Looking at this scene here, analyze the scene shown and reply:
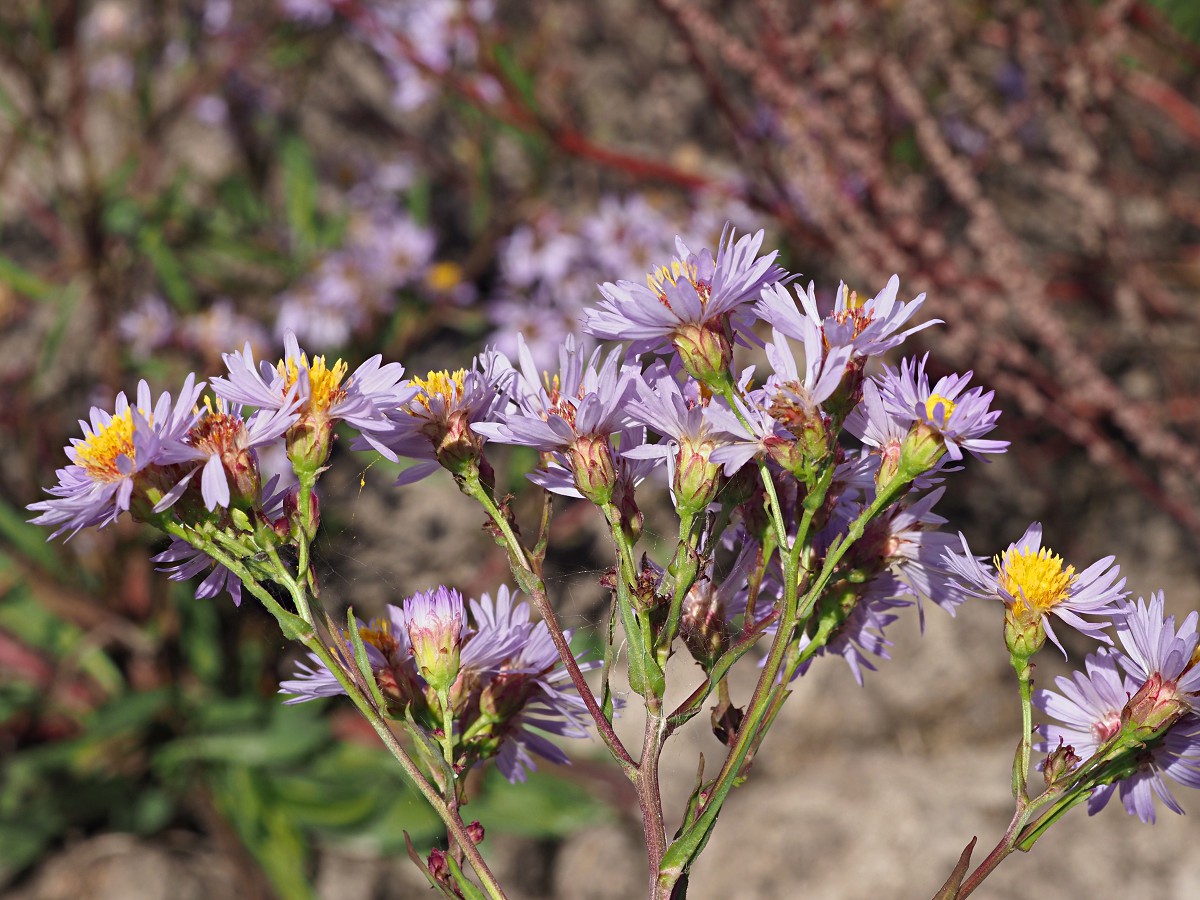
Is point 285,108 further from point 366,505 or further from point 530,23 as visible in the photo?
point 366,505

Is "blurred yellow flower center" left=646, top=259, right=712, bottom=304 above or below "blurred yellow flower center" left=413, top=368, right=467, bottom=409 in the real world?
above

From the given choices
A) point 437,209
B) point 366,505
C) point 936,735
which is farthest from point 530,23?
point 936,735

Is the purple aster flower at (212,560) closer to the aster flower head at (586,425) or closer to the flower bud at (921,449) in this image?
the aster flower head at (586,425)

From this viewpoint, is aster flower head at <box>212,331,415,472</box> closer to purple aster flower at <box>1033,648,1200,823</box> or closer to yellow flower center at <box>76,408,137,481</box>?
yellow flower center at <box>76,408,137,481</box>

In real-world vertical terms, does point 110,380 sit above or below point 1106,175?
below

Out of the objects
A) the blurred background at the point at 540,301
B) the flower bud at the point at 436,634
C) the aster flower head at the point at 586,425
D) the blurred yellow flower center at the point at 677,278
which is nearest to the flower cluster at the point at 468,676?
the flower bud at the point at 436,634

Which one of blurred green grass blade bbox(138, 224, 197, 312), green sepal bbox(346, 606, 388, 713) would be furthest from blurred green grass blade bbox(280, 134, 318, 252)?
green sepal bbox(346, 606, 388, 713)
